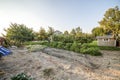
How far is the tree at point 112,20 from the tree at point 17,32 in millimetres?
16299

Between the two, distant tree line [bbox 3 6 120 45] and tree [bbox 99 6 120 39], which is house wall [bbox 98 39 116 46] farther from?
tree [bbox 99 6 120 39]

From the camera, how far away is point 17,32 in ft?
73.3

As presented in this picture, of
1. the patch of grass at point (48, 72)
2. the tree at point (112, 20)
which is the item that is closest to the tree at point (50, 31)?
the tree at point (112, 20)

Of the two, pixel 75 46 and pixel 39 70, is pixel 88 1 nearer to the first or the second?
pixel 75 46

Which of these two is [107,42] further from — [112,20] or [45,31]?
[45,31]

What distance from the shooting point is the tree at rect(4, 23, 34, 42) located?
877 inches

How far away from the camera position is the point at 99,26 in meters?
29.6

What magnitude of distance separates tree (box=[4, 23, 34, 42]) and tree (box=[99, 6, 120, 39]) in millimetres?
16299

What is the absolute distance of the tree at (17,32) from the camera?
73.0 ft

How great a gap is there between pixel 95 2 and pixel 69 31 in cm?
3849

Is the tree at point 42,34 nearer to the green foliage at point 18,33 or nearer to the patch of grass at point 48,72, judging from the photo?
the green foliage at point 18,33

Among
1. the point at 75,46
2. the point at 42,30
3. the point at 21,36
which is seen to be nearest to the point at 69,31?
the point at 42,30

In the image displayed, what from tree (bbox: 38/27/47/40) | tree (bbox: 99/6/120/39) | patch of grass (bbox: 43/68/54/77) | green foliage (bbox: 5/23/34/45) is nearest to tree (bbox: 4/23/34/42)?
green foliage (bbox: 5/23/34/45)

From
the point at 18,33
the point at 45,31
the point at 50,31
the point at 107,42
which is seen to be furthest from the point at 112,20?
the point at 18,33
